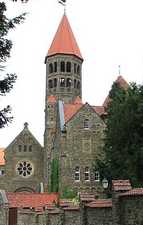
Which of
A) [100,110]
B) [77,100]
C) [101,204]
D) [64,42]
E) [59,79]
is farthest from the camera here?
[64,42]

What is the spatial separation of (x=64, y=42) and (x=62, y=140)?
2369 centimetres

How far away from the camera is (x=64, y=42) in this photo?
3287 inches

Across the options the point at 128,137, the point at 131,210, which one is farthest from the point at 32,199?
the point at 131,210

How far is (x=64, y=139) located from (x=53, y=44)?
23205 mm

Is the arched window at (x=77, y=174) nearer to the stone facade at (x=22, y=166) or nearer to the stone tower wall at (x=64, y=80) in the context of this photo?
the stone tower wall at (x=64, y=80)

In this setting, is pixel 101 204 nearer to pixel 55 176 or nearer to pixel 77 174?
pixel 77 174

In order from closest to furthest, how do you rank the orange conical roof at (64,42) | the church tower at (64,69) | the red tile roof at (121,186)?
the red tile roof at (121,186)
the church tower at (64,69)
the orange conical roof at (64,42)

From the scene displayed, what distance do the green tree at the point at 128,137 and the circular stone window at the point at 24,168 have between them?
34.9 m

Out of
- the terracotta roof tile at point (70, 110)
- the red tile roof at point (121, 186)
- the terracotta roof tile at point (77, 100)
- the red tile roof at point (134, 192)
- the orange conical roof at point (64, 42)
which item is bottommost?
the red tile roof at point (134, 192)

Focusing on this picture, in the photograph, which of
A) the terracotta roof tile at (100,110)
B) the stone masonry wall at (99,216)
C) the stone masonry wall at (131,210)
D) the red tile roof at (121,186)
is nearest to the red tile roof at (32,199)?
the terracotta roof tile at (100,110)

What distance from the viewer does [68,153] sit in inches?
2512

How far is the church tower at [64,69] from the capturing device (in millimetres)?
78875

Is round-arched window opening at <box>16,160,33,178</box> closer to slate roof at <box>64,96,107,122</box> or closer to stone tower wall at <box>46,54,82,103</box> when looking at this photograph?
stone tower wall at <box>46,54,82,103</box>

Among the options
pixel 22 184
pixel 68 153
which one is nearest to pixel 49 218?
pixel 68 153
